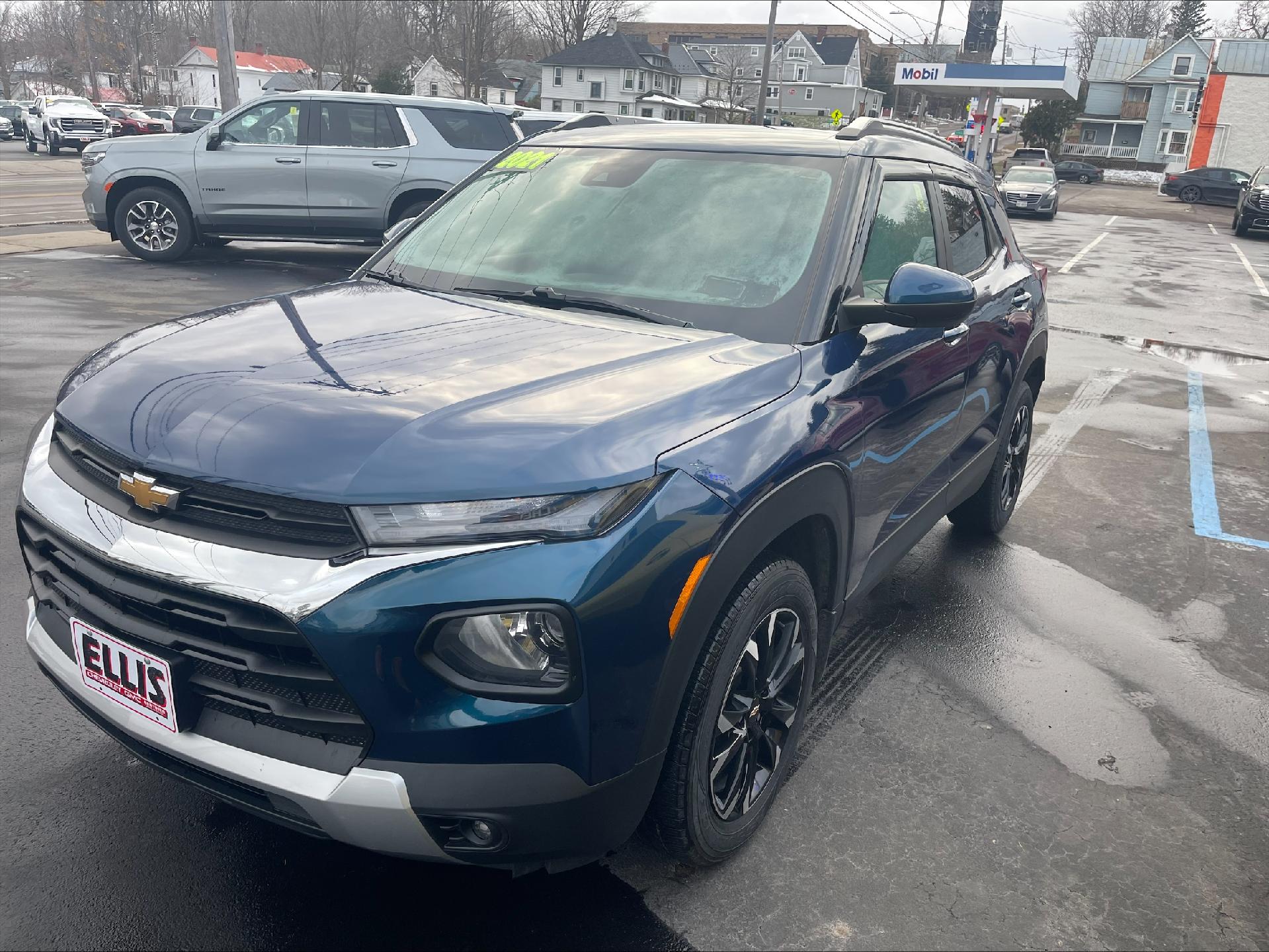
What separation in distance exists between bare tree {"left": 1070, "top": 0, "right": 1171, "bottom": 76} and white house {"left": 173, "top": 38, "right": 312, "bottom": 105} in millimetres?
74813

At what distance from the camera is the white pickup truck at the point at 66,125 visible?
33688 millimetres

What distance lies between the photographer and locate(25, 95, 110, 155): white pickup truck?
33.7 metres

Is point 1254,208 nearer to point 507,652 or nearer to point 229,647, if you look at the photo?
point 507,652

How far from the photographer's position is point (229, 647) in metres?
1.96

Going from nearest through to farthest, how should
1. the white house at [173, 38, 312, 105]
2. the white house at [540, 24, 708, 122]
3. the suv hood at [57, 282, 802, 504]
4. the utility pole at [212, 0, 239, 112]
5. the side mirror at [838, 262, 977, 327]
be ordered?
the suv hood at [57, 282, 802, 504]
the side mirror at [838, 262, 977, 327]
the utility pole at [212, 0, 239, 112]
the white house at [540, 24, 708, 122]
the white house at [173, 38, 312, 105]

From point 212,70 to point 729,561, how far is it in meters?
113

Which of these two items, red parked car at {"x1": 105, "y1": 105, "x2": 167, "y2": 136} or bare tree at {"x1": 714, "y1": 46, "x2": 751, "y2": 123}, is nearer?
red parked car at {"x1": 105, "y1": 105, "x2": 167, "y2": 136}

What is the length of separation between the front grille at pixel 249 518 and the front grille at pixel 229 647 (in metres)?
0.11

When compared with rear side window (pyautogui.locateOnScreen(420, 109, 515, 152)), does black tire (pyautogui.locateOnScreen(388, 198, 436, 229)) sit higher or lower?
lower

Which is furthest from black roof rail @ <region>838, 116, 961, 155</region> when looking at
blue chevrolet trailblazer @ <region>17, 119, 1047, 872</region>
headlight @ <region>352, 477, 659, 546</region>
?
headlight @ <region>352, 477, 659, 546</region>

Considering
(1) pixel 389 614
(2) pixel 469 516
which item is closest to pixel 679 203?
(2) pixel 469 516

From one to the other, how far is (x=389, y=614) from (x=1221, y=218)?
41444 millimetres

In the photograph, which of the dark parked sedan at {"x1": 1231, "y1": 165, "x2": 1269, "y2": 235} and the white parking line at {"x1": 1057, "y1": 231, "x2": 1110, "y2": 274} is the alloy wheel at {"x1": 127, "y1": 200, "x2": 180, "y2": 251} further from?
the dark parked sedan at {"x1": 1231, "y1": 165, "x2": 1269, "y2": 235}

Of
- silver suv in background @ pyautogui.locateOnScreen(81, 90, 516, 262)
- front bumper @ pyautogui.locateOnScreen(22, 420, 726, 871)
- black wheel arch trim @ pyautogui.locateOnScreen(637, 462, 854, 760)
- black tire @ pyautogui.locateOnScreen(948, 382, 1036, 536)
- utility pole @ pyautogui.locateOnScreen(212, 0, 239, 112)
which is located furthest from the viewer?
utility pole @ pyautogui.locateOnScreen(212, 0, 239, 112)
